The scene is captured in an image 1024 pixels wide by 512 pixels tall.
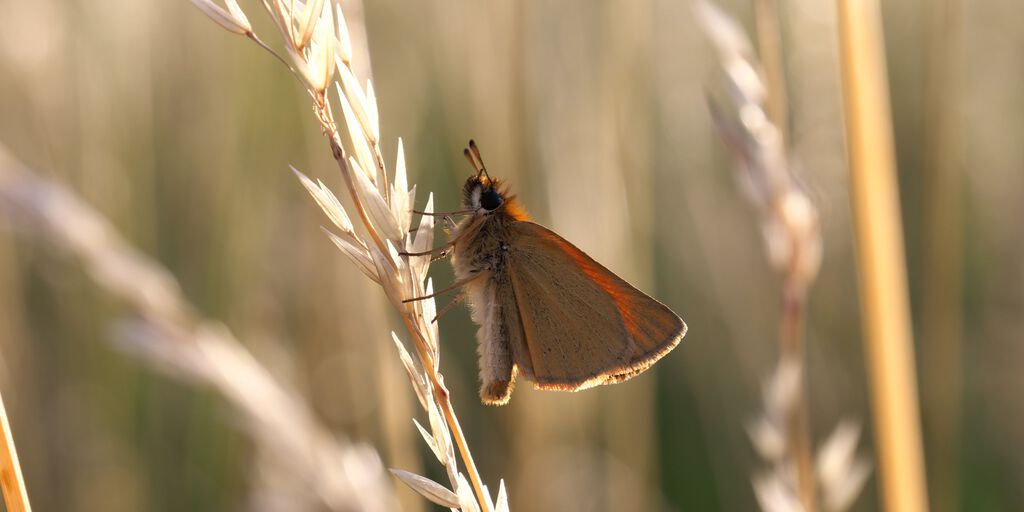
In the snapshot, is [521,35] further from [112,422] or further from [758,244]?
[758,244]

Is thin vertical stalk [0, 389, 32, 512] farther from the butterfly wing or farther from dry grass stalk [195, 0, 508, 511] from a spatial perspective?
the butterfly wing

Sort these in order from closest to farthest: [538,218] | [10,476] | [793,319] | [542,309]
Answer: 1. [10,476]
2. [793,319]
3. [542,309]
4. [538,218]

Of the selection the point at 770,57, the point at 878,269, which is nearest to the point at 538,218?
the point at 770,57

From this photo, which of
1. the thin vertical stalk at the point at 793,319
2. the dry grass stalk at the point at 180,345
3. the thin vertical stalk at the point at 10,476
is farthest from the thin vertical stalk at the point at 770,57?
the thin vertical stalk at the point at 10,476

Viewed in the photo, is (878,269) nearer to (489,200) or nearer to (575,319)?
(575,319)

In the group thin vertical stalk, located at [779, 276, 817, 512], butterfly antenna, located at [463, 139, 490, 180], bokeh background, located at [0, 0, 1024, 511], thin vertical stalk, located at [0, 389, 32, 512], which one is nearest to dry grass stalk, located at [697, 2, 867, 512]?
thin vertical stalk, located at [779, 276, 817, 512]

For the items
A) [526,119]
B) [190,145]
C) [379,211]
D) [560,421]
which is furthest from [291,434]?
[190,145]
